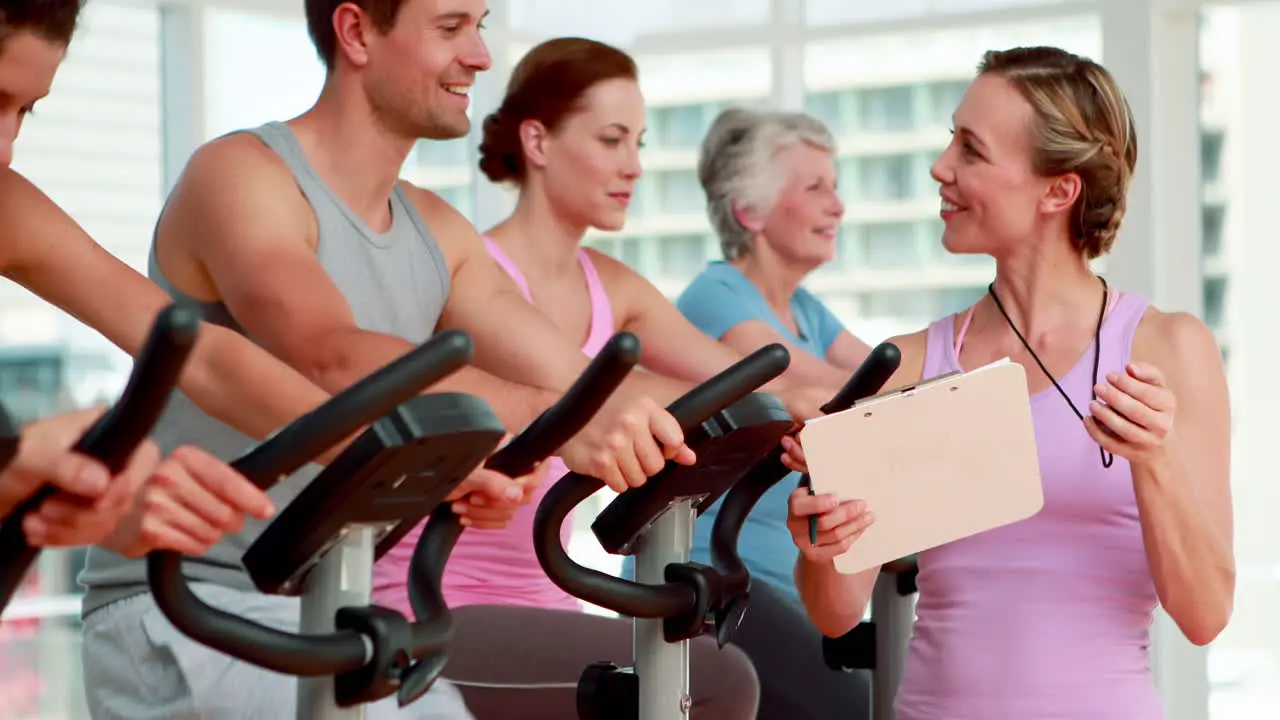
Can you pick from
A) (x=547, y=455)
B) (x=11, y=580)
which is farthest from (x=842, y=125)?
(x=11, y=580)

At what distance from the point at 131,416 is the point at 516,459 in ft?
1.61

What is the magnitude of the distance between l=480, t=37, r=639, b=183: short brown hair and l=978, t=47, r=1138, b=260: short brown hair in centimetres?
104

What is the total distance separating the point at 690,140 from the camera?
18.5 feet

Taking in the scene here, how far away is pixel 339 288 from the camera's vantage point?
212 centimetres

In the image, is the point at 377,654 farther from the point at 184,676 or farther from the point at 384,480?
the point at 184,676

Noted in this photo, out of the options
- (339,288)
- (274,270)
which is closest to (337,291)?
(274,270)

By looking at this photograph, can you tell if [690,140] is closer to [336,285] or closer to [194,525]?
[336,285]

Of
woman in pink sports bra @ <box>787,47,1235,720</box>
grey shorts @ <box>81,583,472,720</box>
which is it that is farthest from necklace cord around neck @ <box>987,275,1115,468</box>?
grey shorts @ <box>81,583,472,720</box>

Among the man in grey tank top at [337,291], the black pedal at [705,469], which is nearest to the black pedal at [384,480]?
the man in grey tank top at [337,291]

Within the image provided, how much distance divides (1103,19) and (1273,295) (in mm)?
994

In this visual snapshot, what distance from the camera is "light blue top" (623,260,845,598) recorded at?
308cm

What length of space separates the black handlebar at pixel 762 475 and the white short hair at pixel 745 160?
180 cm

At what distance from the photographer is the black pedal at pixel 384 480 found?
1.18 m

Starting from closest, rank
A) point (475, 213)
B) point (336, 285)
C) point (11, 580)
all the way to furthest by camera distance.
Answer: point (11, 580) < point (336, 285) < point (475, 213)
